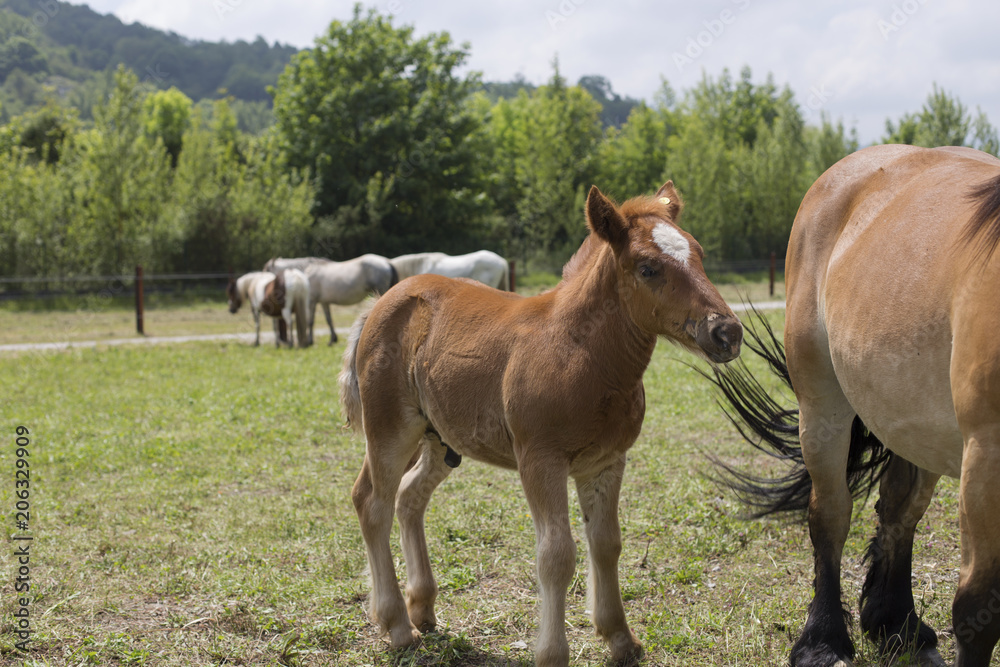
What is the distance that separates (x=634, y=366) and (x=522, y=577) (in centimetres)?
174

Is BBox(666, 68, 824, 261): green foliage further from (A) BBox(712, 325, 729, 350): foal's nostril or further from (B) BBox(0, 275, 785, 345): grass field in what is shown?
(A) BBox(712, 325, 729, 350): foal's nostril

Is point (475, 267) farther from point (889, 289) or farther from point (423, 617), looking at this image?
point (889, 289)

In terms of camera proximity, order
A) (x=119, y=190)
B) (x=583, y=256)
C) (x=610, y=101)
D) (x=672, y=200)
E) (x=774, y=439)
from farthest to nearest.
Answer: (x=610, y=101) < (x=119, y=190) < (x=774, y=439) < (x=583, y=256) < (x=672, y=200)

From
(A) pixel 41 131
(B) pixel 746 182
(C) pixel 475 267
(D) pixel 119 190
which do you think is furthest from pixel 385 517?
(A) pixel 41 131

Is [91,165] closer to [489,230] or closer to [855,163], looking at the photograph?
[489,230]

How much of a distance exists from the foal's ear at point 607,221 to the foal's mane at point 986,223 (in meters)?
1.11

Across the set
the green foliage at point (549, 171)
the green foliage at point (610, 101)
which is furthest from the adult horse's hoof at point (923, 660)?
the green foliage at point (610, 101)

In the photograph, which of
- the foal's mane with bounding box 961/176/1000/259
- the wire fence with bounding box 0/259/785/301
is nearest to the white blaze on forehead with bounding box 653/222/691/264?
the foal's mane with bounding box 961/176/1000/259

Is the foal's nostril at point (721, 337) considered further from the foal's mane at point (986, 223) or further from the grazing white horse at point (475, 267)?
the grazing white horse at point (475, 267)

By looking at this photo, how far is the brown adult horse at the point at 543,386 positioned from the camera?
2.72 metres

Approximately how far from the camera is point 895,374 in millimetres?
2506

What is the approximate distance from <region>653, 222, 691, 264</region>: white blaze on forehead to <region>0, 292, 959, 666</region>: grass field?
69.6 inches

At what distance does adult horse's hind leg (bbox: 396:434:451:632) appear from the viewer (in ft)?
11.5

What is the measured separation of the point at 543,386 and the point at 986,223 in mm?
1552
